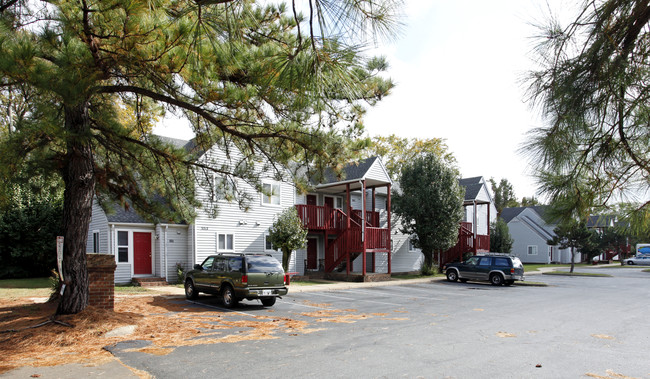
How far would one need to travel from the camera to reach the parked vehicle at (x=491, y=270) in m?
24.2

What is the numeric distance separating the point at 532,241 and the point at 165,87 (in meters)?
52.9

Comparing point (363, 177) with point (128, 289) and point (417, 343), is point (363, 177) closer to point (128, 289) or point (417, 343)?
point (128, 289)

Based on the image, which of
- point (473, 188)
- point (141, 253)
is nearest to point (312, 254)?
point (141, 253)

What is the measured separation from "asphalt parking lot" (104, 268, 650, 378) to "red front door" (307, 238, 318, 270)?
11360 millimetres

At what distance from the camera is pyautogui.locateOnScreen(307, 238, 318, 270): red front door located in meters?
27.2

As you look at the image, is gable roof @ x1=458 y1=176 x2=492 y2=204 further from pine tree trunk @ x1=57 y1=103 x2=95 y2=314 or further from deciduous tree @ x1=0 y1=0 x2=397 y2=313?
pine tree trunk @ x1=57 y1=103 x2=95 y2=314

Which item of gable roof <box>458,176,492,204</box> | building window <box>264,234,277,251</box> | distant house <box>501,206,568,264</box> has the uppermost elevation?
gable roof <box>458,176,492,204</box>

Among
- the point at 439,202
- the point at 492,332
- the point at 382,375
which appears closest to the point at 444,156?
the point at 439,202

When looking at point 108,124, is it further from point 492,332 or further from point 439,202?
point 439,202

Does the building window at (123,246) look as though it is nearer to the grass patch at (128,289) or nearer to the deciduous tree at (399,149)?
the grass patch at (128,289)

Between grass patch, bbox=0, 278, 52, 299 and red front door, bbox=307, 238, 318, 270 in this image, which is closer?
grass patch, bbox=0, 278, 52, 299

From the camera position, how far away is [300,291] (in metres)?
19.0

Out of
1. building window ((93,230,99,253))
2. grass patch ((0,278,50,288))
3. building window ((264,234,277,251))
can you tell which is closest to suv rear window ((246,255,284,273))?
building window ((264,234,277,251))

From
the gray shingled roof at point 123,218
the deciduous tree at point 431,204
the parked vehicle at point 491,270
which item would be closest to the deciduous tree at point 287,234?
the gray shingled roof at point 123,218
